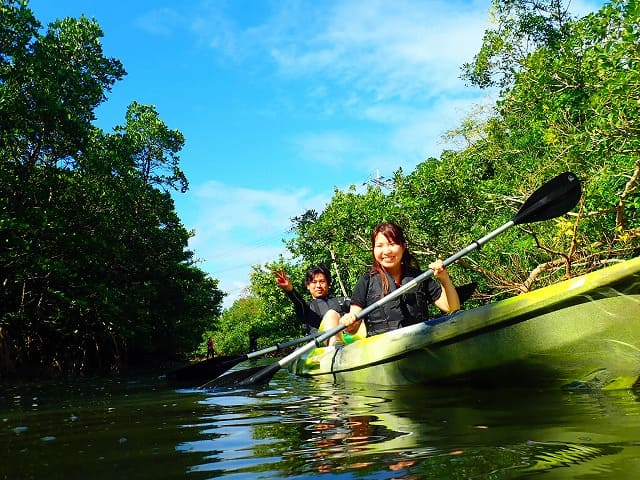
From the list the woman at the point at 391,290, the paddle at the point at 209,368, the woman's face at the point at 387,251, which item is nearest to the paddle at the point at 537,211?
the woman at the point at 391,290

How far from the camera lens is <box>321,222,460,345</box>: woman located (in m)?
4.39

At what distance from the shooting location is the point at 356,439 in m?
1.85

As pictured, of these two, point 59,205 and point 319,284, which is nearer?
point 319,284

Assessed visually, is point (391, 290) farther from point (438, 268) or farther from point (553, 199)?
point (553, 199)

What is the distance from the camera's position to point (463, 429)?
1.91m

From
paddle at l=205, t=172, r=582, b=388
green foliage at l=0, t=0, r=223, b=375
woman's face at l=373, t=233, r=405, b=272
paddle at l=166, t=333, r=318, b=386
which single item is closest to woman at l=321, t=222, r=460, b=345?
woman's face at l=373, t=233, r=405, b=272

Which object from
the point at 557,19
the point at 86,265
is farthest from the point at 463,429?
the point at 557,19

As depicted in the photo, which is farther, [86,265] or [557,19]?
[557,19]

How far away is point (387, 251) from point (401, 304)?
1.73 feet

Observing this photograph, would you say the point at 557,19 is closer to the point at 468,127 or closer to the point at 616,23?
the point at 468,127

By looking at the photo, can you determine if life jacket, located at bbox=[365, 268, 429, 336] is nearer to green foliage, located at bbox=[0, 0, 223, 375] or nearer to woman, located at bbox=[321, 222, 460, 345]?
woman, located at bbox=[321, 222, 460, 345]

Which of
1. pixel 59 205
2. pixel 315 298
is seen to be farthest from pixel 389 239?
pixel 59 205

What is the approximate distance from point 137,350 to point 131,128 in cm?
870

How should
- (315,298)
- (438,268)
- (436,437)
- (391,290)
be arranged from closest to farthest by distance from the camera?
1. (436,437)
2. (438,268)
3. (391,290)
4. (315,298)
